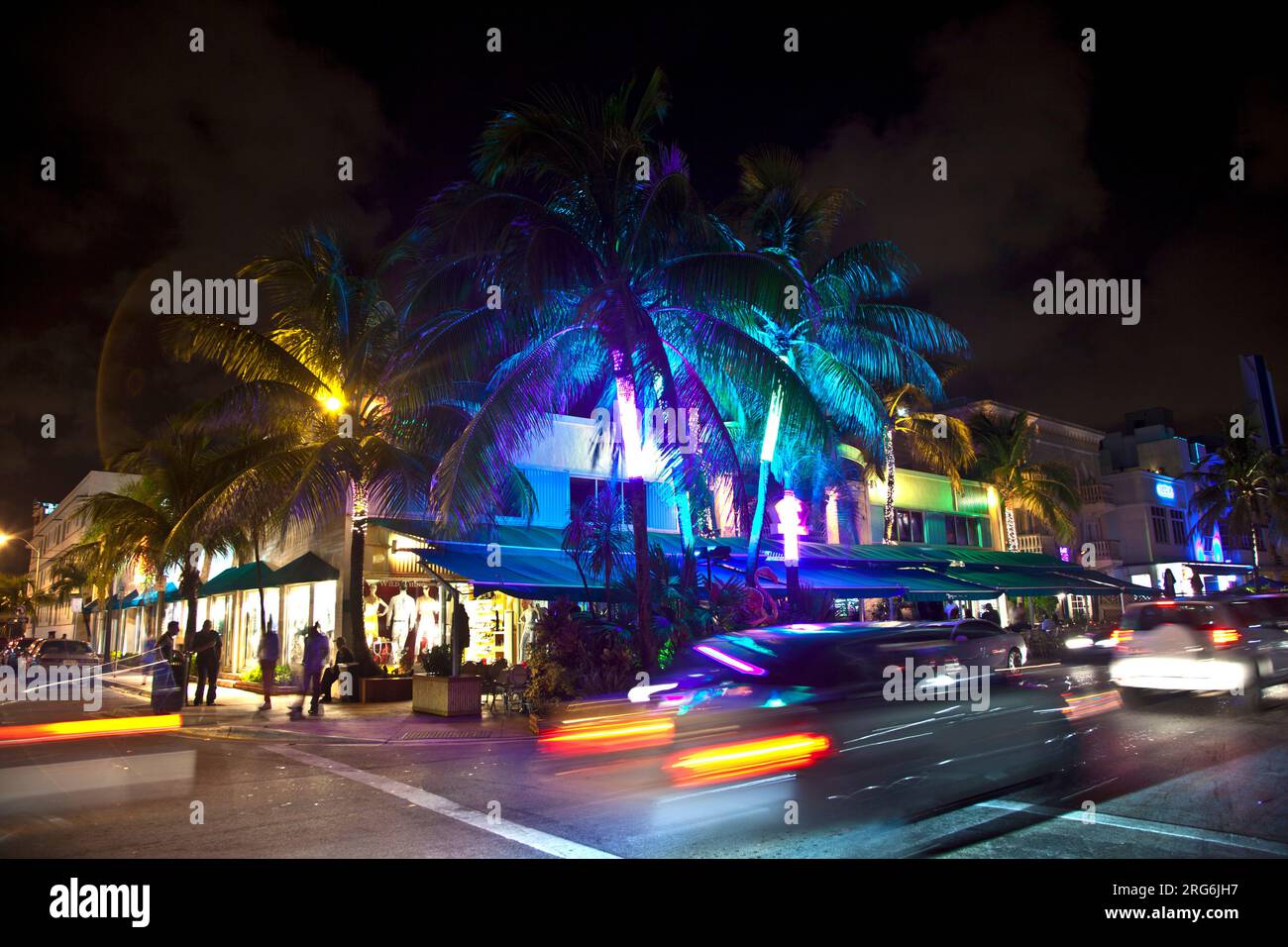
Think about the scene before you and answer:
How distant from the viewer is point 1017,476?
110ft

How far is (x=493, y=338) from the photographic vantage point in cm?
1531

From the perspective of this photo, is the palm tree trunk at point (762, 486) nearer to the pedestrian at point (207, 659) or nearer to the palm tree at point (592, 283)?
the palm tree at point (592, 283)

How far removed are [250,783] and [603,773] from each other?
3.82m

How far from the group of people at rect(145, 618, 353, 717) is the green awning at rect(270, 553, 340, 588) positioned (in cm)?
231

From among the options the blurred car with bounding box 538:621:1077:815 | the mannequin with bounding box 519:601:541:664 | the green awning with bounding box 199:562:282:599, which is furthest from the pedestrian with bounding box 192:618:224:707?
the blurred car with bounding box 538:621:1077:815

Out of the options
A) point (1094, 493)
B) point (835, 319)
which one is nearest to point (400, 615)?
point (835, 319)

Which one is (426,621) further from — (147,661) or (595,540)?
(147,661)

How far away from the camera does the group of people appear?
15.6 metres

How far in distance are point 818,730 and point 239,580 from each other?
19960 millimetres

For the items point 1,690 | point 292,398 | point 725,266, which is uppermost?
point 725,266
